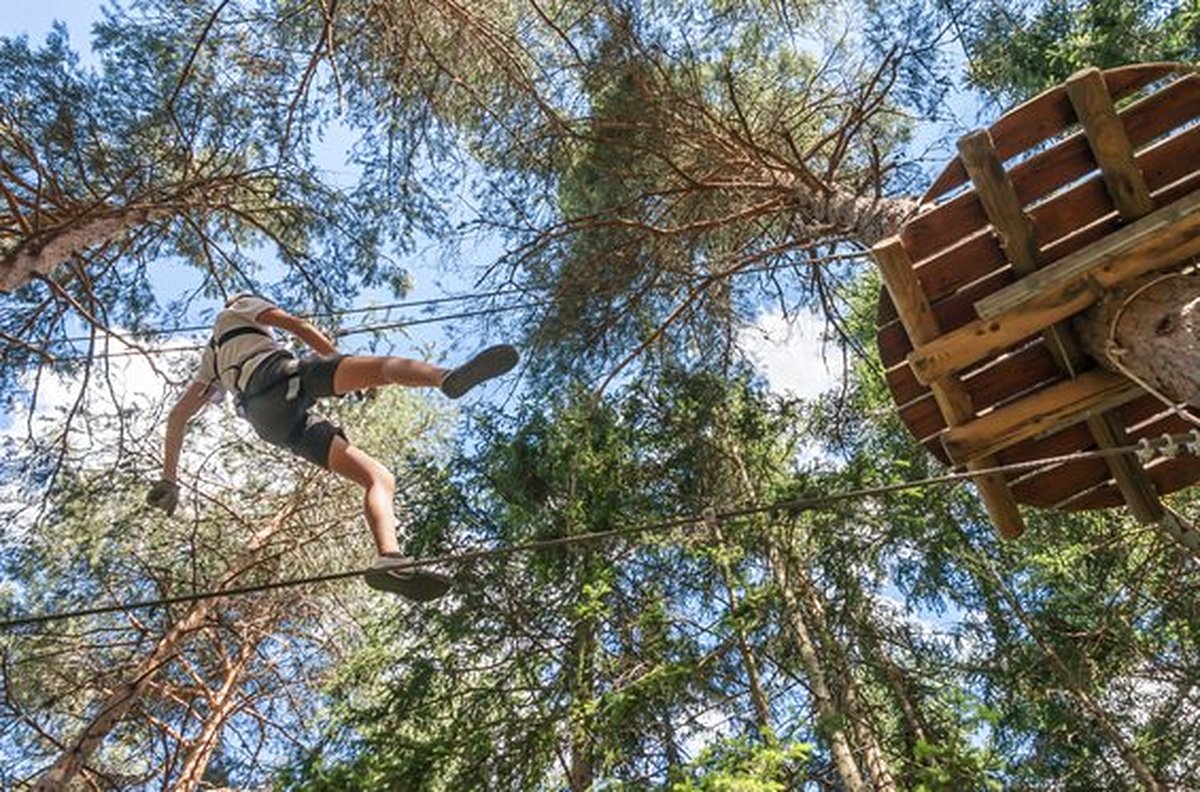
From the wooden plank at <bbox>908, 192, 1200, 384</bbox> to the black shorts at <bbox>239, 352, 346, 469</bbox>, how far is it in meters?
2.37

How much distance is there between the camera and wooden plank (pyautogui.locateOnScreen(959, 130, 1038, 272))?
2.52 metres

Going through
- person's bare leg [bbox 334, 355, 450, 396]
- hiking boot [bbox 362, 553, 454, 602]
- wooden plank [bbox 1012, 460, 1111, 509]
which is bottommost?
wooden plank [bbox 1012, 460, 1111, 509]

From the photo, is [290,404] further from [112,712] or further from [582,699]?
[112,712]

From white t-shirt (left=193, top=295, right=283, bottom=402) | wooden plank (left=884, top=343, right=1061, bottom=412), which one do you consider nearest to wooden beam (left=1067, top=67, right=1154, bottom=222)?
wooden plank (left=884, top=343, right=1061, bottom=412)

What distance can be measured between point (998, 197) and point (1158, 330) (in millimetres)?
581

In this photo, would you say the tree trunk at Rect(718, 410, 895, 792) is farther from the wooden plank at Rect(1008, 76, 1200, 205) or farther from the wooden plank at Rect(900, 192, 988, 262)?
the wooden plank at Rect(1008, 76, 1200, 205)

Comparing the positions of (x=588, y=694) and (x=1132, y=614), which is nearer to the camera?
(x=588, y=694)

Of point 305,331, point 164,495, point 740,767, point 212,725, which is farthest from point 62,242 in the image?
point 740,767

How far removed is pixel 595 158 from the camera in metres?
6.38

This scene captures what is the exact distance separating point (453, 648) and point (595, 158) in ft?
11.9

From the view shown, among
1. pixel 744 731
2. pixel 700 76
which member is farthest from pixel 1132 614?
pixel 700 76

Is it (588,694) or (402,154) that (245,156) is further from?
(588,694)

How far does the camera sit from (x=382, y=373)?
3322 mm

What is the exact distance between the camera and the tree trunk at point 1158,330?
7.80 feet
